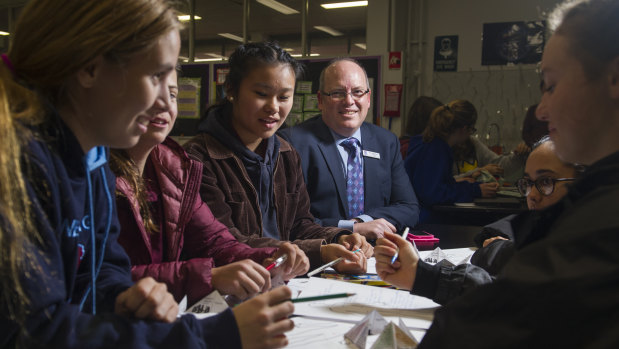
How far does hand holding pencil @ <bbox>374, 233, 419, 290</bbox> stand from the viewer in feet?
4.20

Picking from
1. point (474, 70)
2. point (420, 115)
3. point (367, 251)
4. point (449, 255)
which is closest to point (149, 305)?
point (367, 251)

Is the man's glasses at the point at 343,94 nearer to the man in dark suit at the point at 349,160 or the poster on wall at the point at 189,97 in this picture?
the man in dark suit at the point at 349,160

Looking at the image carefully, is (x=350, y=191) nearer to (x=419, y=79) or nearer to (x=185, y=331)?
(x=185, y=331)

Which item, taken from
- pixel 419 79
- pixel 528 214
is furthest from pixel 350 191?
pixel 419 79

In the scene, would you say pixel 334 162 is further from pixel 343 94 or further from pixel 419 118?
pixel 419 118

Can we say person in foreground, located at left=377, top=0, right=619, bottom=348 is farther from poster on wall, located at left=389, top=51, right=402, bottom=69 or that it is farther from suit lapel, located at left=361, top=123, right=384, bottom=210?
poster on wall, located at left=389, top=51, right=402, bottom=69

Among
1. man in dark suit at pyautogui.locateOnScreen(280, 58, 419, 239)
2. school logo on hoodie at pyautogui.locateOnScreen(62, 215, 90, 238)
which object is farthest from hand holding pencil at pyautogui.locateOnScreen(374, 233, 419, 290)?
man in dark suit at pyautogui.locateOnScreen(280, 58, 419, 239)

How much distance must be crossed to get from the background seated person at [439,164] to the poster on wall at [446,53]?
2.11 metres

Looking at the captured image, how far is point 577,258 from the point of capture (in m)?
0.59

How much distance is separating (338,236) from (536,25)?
15.0ft

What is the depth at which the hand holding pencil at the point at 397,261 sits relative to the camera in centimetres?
128

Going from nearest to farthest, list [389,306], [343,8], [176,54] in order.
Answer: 1. [176,54]
2. [389,306]
3. [343,8]

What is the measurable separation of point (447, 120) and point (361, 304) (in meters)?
2.66

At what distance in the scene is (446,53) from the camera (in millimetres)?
5777
